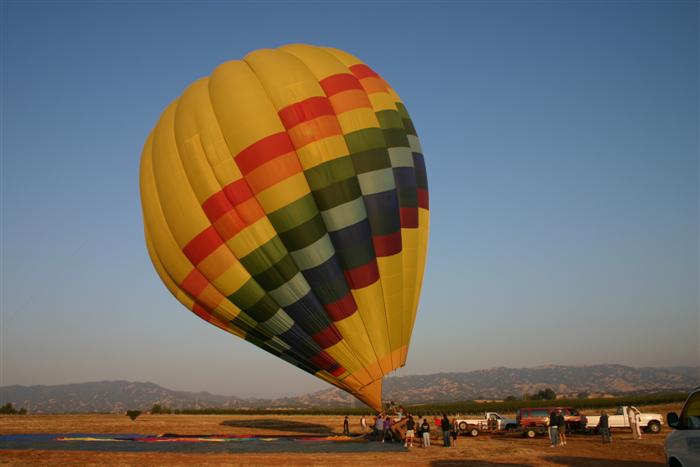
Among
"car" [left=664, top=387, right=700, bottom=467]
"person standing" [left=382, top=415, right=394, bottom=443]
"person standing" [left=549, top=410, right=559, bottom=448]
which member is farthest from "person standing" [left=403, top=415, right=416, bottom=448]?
"car" [left=664, top=387, right=700, bottom=467]

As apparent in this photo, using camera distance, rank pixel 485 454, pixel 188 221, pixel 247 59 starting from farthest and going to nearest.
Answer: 1. pixel 247 59
2. pixel 188 221
3. pixel 485 454

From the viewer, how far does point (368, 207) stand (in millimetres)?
19156

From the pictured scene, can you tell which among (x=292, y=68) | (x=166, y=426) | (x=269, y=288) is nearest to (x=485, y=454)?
(x=269, y=288)

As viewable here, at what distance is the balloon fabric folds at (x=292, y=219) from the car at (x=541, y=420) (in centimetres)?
966

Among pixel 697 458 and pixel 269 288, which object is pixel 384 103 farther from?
pixel 697 458

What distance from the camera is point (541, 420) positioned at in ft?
84.2

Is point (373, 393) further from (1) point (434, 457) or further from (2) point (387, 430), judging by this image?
(1) point (434, 457)

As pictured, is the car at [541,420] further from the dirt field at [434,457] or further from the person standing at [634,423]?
the dirt field at [434,457]

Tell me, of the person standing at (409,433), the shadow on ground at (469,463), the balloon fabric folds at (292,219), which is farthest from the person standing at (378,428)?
the shadow on ground at (469,463)

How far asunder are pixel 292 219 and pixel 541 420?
16102 mm

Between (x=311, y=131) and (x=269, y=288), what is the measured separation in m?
5.52

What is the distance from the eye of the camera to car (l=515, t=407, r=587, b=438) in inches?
982

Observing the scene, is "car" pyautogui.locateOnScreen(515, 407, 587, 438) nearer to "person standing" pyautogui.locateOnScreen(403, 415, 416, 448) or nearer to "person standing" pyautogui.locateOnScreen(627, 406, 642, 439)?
"person standing" pyautogui.locateOnScreen(627, 406, 642, 439)

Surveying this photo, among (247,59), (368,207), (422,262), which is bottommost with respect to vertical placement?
(422,262)
